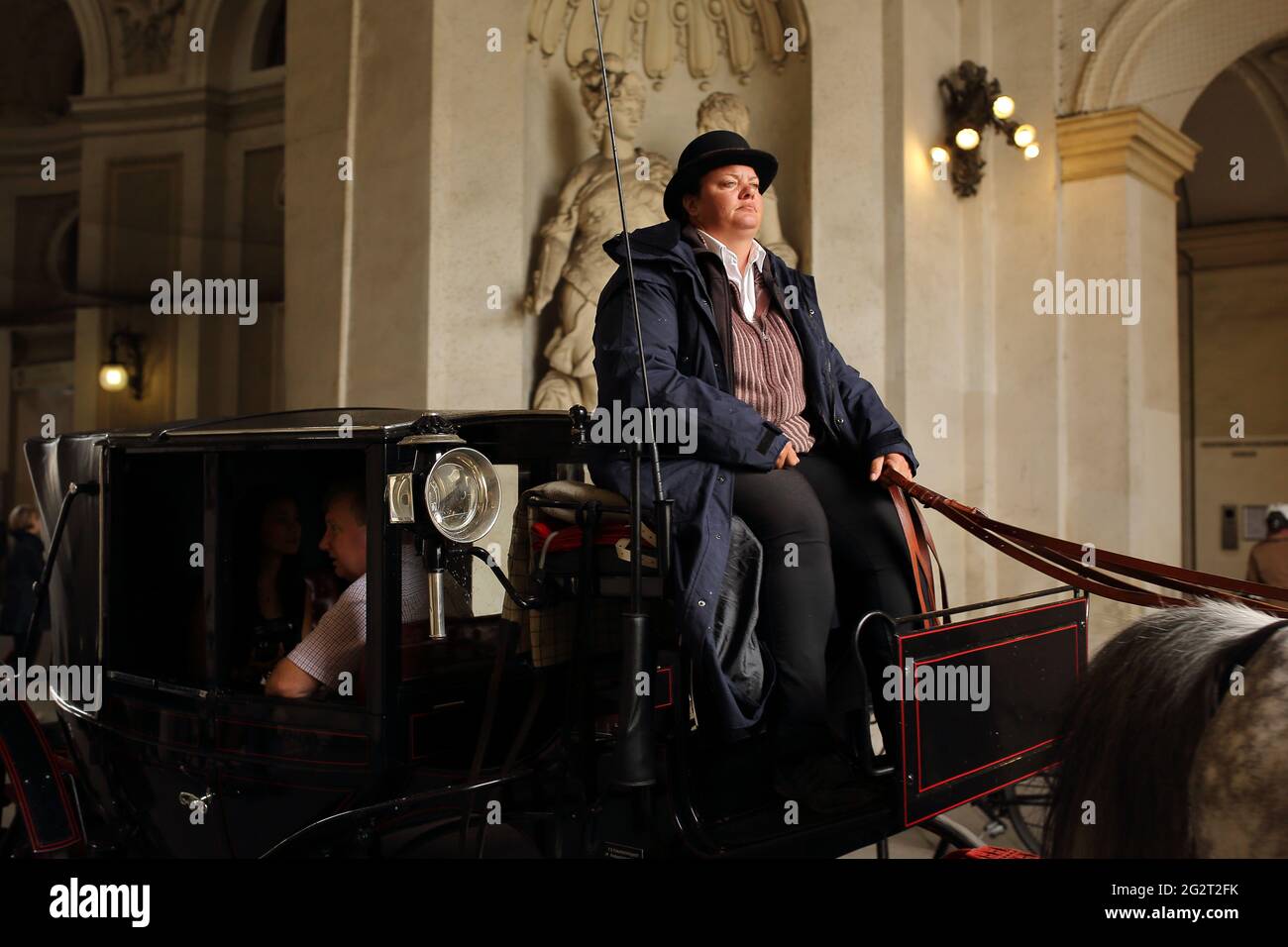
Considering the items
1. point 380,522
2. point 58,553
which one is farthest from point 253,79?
point 380,522

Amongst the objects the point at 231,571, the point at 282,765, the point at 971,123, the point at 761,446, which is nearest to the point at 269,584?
the point at 231,571

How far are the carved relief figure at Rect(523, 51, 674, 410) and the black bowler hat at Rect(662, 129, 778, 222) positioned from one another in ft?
11.5

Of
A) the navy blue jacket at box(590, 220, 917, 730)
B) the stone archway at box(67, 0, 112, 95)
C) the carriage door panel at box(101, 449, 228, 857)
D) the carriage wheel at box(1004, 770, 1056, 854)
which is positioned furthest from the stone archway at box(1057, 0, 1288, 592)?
the stone archway at box(67, 0, 112, 95)

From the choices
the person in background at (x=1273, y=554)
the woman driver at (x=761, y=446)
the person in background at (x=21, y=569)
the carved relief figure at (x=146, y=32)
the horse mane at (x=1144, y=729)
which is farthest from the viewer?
the carved relief figure at (x=146, y=32)

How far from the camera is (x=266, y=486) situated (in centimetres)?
289

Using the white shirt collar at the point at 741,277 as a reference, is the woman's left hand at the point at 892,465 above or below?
below

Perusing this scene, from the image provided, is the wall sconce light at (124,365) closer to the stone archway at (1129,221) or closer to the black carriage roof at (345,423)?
the stone archway at (1129,221)

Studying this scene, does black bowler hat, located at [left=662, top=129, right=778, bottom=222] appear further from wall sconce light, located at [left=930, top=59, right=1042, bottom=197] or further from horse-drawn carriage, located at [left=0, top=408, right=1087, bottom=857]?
wall sconce light, located at [left=930, top=59, right=1042, bottom=197]

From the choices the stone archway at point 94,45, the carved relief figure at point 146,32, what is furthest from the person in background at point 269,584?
the stone archway at point 94,45

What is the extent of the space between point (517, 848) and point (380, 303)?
4271 mm

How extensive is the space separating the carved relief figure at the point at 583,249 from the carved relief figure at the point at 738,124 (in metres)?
0.36

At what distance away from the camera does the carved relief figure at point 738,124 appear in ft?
21.5

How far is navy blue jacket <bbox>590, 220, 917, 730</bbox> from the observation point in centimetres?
228

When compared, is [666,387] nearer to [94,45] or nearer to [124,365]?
[124,365]
